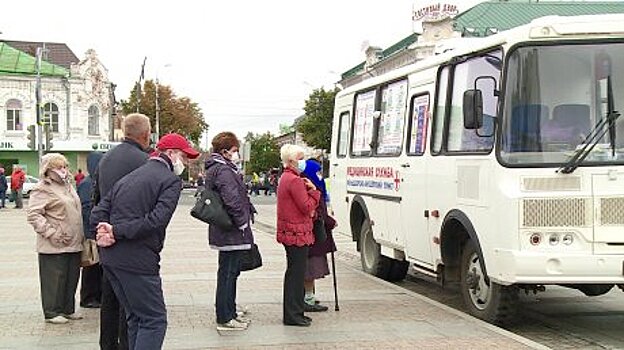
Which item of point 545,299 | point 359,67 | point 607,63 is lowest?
point 545,299

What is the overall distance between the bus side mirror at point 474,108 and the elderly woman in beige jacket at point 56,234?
13.6 ft

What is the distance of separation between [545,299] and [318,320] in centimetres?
377

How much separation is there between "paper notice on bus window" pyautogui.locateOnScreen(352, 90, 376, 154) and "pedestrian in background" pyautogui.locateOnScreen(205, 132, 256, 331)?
482cm

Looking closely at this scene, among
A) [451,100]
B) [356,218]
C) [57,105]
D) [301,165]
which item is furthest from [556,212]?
[57,105]

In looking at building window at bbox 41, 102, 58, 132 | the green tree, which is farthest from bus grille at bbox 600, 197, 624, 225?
the green tree

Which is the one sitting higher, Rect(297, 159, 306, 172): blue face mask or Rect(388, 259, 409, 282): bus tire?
Rect(297, 159, 306, 172): blue face mask

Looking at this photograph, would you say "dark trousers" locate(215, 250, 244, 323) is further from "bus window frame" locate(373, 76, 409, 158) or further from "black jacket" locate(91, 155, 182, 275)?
"bus window frame" locate(373, 76, 409, 158)

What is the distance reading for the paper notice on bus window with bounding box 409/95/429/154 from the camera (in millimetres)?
10203

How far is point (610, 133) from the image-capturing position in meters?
7.92

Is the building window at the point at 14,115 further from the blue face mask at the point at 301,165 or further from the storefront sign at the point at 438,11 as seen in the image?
the blue face mask at the point at 301,165

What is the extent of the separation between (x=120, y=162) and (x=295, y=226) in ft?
7.67

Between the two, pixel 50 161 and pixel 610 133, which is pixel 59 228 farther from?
pixel 610 133

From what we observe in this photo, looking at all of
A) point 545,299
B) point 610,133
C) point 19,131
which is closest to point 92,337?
point 610,133

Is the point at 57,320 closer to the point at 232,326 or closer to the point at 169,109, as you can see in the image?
the point at 232,326
